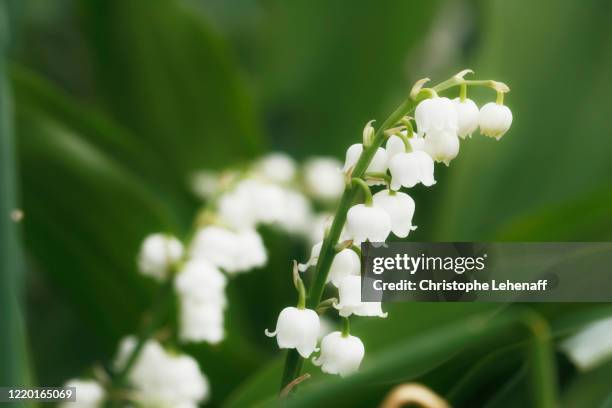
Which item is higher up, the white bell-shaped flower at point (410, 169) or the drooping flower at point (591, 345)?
the white bell-shaped flower at point (410, 169)

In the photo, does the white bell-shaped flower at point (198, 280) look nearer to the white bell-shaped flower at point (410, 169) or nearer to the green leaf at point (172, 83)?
the white bell-shaped flower at point (410, 169)

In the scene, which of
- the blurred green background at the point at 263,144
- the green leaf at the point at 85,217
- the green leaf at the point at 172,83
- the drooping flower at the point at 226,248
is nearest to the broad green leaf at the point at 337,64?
the blurred green background at the point at 263,144

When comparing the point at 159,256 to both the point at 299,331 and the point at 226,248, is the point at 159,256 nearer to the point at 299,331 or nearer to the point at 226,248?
the point at 226,248

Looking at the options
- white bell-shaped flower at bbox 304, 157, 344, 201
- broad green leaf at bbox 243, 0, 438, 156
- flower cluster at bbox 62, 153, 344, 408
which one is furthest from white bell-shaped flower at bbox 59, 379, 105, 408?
broad green leaf at bbox 243, 0, 438, 156

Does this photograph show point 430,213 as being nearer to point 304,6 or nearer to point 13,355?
point 304,6

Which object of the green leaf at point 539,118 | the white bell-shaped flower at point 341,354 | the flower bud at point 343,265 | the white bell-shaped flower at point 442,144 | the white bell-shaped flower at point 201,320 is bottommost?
the white bell-shaped flower at point 341,354

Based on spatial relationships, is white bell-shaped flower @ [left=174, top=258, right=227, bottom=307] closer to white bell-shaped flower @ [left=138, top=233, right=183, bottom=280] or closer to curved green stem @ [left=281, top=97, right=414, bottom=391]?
white bell-shaped flower @ [left=138, top=233, right=183, bottom=280]
